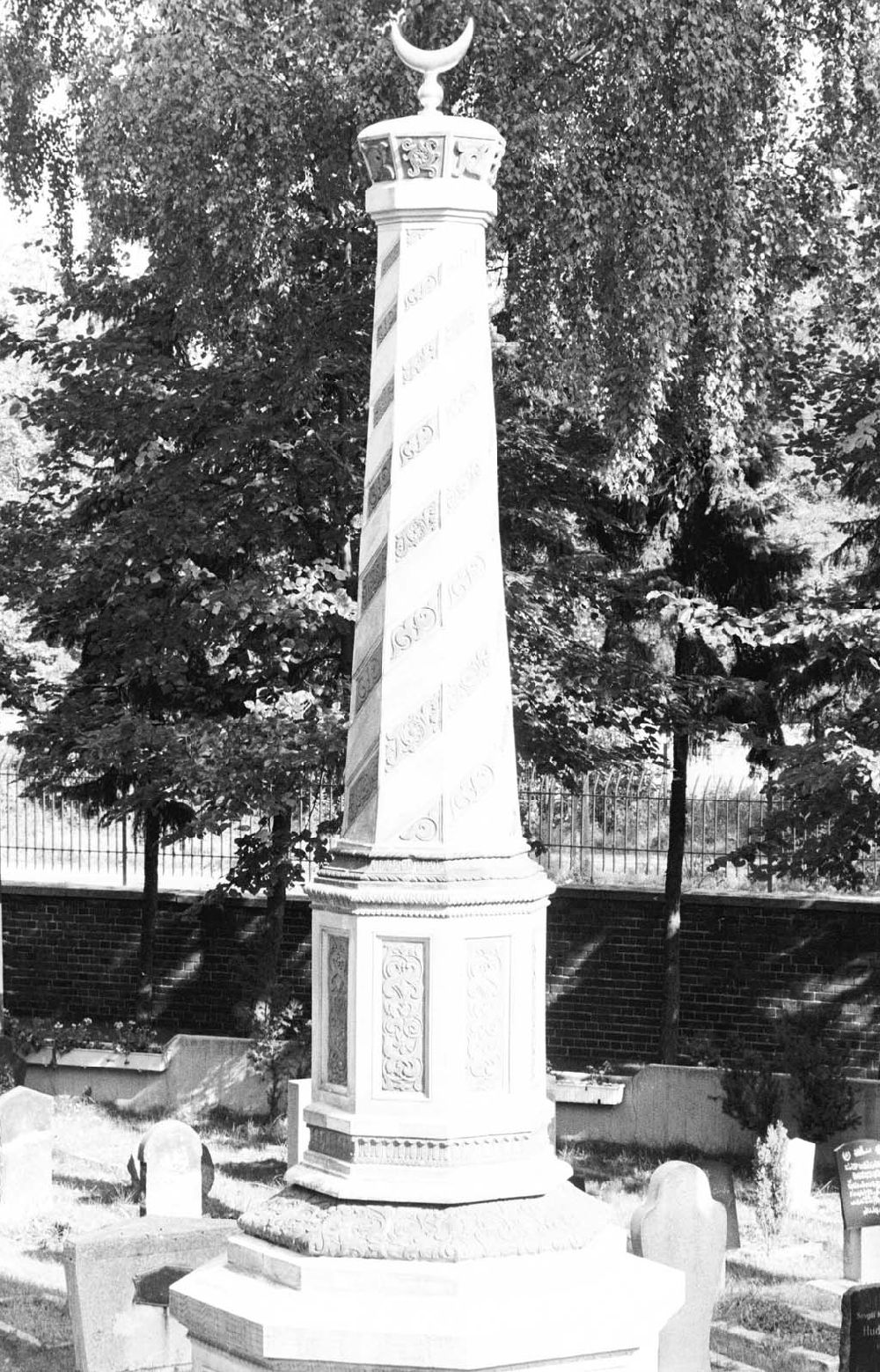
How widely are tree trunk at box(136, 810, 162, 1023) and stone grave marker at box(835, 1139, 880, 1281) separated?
9813 millimetres

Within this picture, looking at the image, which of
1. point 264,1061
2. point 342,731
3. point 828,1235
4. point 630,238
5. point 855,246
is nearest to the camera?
point 630,238

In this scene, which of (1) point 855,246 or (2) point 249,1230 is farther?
(1) point 855,246

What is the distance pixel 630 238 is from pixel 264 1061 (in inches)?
331

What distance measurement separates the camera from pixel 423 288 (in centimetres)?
709

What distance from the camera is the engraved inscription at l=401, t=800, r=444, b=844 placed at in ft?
22.7

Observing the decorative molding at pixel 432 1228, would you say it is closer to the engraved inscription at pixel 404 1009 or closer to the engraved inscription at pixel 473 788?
the engraved inscription at pixel 404 1009

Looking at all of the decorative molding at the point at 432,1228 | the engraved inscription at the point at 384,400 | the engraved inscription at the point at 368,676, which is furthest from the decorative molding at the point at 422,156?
the decorative molding at the point at 432,1228

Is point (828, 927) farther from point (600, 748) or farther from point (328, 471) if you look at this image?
point (328, 471)

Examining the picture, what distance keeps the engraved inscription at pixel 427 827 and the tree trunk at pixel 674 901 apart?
437 inches

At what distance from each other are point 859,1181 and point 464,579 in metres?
5.88

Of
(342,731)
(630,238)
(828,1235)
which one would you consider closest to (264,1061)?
(342,731)

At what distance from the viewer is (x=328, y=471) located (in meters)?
16.3

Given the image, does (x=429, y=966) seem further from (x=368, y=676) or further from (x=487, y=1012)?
(x=368, y=676)

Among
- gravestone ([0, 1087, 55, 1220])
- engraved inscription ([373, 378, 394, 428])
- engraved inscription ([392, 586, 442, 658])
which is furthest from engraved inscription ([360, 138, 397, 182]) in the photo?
gravestone ([0, 1087, 55, 1220])
